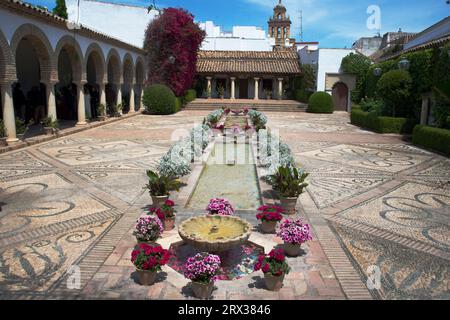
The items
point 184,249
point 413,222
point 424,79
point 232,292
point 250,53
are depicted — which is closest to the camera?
point 232,292

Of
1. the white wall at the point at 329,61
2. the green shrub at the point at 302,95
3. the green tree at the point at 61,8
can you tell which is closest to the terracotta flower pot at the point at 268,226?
Answer: the white wall at the point at 329,61

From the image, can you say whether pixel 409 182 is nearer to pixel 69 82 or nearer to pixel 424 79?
pixel 424 79

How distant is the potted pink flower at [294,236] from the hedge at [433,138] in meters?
9.67

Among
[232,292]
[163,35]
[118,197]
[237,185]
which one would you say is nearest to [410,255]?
[232,292]

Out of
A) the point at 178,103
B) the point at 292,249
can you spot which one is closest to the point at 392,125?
the point at 292,249

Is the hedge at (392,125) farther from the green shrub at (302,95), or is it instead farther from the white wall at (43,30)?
the green shrub at (302,95)

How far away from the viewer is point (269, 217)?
5.40 meters

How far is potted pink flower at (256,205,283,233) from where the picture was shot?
5.39m

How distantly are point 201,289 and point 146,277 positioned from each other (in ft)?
2.12

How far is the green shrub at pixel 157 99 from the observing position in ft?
80.0

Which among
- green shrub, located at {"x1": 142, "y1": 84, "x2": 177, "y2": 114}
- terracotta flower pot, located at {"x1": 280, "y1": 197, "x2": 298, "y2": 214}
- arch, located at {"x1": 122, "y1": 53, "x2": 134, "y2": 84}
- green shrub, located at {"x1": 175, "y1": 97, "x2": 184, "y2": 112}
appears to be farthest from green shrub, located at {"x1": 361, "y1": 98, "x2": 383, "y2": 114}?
terracotta flower pot, located at {"x1": 280, "y1": 197, "x2": 298, "y2": 214}

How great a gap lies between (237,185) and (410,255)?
4.15 meters

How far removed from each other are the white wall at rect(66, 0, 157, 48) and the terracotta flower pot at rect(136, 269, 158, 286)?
27.6 meters

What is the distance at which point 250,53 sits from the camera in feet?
124
